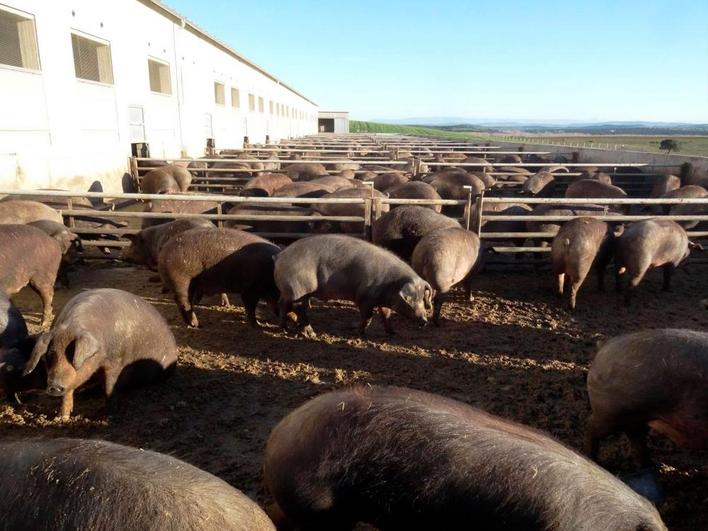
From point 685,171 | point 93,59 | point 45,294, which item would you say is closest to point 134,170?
point 93,59

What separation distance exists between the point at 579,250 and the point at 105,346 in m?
6.40

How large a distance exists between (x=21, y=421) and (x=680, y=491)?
17.9 ft

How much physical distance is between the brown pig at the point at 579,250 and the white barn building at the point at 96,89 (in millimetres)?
11274

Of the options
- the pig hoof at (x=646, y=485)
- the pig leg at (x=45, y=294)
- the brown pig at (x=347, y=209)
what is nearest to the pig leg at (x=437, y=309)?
the brown pig at (x=347, y=209)

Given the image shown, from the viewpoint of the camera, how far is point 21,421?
436 centimetres

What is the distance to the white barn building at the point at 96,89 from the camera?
11164 mm

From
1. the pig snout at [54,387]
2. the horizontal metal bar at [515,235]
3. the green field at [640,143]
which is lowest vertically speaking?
the pig snout at [54,387]

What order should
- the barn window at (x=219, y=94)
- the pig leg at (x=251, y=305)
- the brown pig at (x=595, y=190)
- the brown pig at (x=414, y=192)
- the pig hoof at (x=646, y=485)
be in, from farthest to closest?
the barn window at (x=219, y=94) → the brown pig at (x=595, y=190) → the brown pig at (x=414, y=192) → the pig leg at (x=251, y=305) → the pig hoof at (x=646, y=485)

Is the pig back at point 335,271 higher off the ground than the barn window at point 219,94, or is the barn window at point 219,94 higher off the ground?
the barn window at point 219,94

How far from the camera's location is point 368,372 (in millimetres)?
5438

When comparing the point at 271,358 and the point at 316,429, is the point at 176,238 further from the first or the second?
the point at 316,429

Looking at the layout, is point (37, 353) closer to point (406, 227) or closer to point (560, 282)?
point (406, 227)

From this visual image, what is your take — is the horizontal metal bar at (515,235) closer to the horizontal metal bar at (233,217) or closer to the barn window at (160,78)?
the horizontal metal bar at (233,217)

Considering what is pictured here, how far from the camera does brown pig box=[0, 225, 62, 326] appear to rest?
6.09 metres
